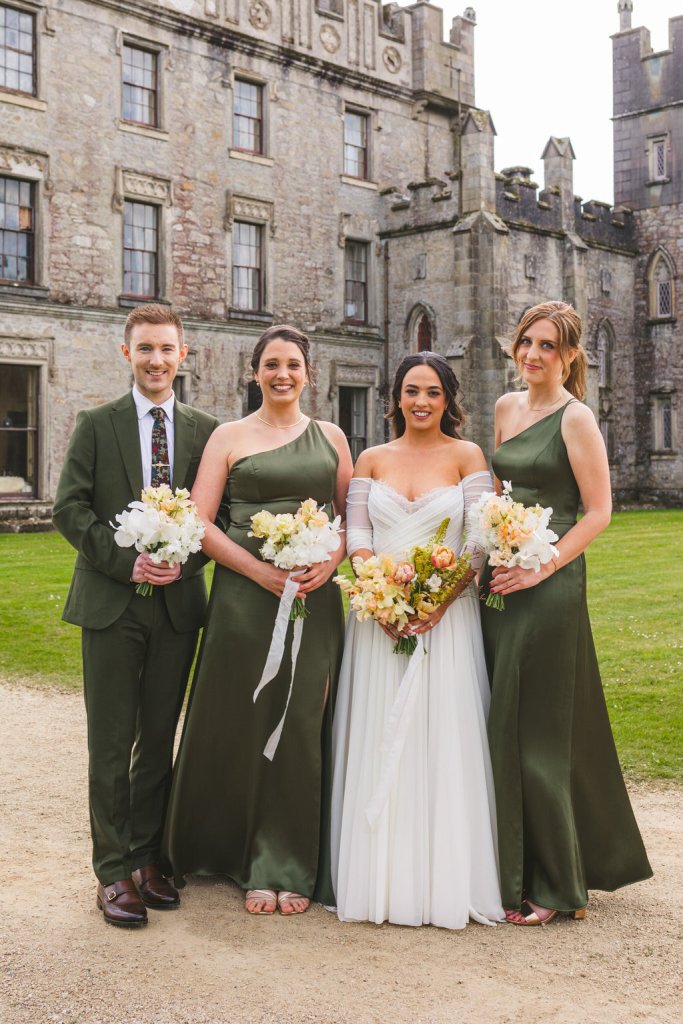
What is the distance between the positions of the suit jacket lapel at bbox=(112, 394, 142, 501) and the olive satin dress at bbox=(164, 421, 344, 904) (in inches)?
17.2

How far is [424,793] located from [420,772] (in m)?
0.09

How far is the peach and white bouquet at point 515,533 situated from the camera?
4.34m

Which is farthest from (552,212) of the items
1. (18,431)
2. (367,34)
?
(18,431)

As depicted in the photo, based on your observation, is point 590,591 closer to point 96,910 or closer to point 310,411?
point 96,910

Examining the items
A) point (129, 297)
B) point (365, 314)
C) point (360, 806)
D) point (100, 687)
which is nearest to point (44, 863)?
point (100, 687)

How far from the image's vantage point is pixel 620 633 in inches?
404

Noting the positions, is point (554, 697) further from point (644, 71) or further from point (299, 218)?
point (644, 71)

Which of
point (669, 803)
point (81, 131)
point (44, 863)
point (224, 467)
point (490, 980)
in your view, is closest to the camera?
point (490, 980)

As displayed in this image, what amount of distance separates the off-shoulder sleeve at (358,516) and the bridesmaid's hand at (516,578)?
2.11ft

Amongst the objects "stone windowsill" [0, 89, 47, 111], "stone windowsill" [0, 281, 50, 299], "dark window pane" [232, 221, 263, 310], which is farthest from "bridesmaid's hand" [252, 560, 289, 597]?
"dark window pane" [232, 221, 263, 310]

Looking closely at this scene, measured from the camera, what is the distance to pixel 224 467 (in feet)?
15.9

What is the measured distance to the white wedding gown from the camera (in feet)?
14.5

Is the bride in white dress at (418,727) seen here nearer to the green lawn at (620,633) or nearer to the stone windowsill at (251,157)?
the green lawn at (620,633)

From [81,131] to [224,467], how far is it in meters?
18.0
